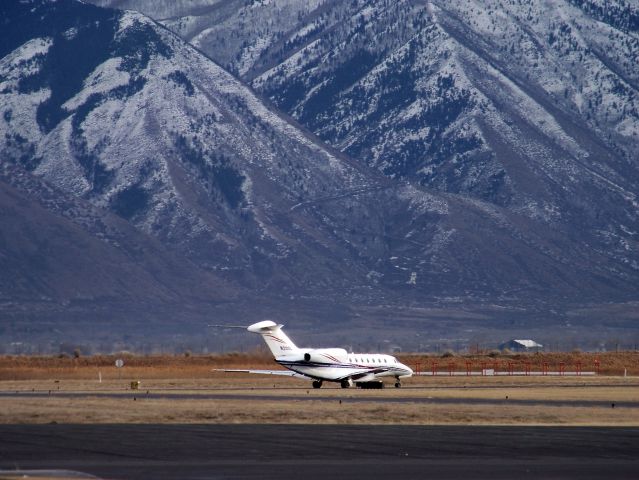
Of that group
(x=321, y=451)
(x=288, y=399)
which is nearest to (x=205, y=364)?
(x=288, y=399)

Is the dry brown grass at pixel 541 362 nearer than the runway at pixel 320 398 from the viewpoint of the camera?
No

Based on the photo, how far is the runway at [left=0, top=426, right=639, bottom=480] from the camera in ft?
177

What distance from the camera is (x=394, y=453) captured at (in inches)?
2377

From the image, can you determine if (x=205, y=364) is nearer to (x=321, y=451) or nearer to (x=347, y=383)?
(x=347, y=383)

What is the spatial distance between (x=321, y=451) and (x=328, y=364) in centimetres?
5817

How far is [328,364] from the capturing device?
119 m

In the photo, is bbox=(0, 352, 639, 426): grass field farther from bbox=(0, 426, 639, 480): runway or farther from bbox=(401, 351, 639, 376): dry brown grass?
bbox=(401, 351, 639, 376): dry brown grass

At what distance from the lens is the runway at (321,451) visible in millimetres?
54031

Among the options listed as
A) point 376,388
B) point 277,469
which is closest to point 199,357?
point 376,388

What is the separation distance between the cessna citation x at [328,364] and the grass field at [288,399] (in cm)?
134

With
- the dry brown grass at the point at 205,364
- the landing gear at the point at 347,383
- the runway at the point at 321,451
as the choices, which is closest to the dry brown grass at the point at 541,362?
the dry brown grass at the point at 205,364

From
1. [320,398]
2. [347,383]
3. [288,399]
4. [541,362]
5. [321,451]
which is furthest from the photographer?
[541,362]

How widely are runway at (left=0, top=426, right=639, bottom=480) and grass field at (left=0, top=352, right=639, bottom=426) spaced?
A: 5.00m

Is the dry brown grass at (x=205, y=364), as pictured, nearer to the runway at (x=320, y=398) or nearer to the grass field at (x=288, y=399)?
the grass field at (x=288, y=399)
